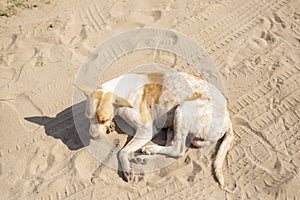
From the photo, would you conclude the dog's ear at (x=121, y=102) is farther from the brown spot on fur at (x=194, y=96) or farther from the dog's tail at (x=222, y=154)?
the dog's tail at (x=222, y=154)

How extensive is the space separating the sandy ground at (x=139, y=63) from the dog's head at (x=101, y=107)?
727mm

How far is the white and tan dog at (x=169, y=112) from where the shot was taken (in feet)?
16.4

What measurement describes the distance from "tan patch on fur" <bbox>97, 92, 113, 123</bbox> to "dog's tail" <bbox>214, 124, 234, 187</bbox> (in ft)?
5.19

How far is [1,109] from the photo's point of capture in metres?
6.07

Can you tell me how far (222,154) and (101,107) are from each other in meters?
1.78

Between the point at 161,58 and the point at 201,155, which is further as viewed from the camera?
the point at 161,58

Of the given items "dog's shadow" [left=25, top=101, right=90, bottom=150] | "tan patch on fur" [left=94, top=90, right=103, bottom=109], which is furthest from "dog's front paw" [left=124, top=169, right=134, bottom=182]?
"tan patch on fur" [left=94, top=90, right=103, bottom=109]

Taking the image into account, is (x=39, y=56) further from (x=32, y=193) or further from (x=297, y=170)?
(x=297, y=170)

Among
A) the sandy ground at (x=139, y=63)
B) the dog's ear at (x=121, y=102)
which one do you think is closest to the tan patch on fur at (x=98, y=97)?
the dog's ear at (x=121, y=102)

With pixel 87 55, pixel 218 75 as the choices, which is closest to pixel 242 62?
pixel 218 75

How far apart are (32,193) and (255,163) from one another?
10.1 feet

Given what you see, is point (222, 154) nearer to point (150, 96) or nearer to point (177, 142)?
point (177, 142)

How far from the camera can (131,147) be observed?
203 inches

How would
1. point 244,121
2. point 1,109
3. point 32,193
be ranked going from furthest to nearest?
point 1,109 → point 244,121 → point 32,193
